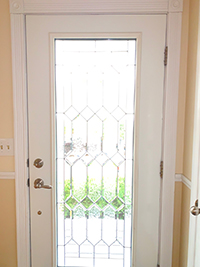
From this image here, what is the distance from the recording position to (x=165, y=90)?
63.9 inches

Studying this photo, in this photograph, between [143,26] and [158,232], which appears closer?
[143,26]

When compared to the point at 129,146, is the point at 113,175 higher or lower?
lower

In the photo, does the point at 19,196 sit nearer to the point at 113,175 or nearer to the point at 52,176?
the point at 52,176

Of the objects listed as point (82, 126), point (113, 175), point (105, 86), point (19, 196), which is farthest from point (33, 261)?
point (105, 86)

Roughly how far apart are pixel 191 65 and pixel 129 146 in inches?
26.6

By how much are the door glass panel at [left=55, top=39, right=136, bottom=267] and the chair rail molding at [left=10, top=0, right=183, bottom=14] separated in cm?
20

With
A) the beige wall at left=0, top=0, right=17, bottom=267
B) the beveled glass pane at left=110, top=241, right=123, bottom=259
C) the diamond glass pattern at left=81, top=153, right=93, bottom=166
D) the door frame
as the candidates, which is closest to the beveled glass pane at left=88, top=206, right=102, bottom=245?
the beveled glass pane at left=110, top=241, right=123, bottom=259

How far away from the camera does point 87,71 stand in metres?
1.65

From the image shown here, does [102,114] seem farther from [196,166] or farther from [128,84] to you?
[196,166]

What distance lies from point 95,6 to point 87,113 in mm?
718

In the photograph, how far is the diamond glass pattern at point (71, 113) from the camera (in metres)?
1.67

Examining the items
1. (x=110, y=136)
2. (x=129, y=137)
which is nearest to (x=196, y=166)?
(x=129, y=137)

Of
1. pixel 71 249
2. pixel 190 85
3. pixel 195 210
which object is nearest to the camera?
pixel 195 210

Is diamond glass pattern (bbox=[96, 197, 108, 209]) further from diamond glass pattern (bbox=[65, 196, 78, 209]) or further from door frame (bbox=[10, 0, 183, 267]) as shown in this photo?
door frame (bbox=[10, 0, 183, 267])
